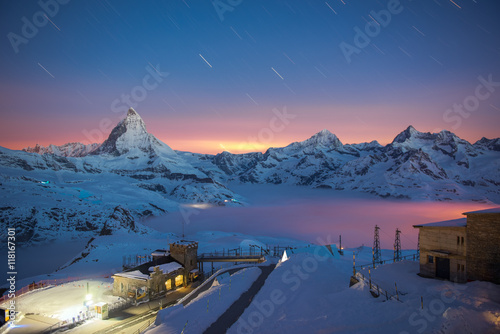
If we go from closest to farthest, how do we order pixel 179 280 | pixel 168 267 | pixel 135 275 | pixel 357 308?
1. pixel 357 308
2. pixel 135 275
3. pixel 168 267
4. pixel 179 280

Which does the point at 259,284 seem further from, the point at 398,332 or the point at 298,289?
the point at 398,332

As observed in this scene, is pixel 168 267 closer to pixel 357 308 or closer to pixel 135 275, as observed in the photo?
pixel 135 275

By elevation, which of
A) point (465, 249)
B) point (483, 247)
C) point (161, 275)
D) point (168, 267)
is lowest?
point (161, 275)

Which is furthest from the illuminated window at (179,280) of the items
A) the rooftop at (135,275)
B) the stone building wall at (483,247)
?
the stone building wall at (483,247)

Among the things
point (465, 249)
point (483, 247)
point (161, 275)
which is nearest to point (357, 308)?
point (465, 249)

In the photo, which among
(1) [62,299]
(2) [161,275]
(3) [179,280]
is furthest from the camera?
(3) [179,280]

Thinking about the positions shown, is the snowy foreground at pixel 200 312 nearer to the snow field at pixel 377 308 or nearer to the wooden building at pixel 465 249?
the snow field at pixel 377 308

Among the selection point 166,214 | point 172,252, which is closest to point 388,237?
point 166,214
